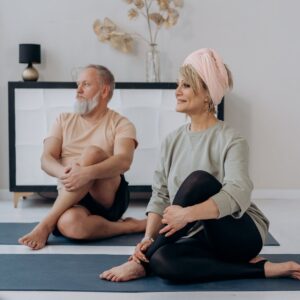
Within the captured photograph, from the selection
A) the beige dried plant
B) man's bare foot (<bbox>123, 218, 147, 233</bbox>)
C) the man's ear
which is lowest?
man's bare foot (<bbox>123, 218, 147, 233</bbox>)

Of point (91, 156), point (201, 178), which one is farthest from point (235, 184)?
point (91, 156)

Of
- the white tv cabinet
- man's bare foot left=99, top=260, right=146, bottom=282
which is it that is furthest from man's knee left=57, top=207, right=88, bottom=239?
the white tv cabinet

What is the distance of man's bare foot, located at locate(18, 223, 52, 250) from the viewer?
3299 mm

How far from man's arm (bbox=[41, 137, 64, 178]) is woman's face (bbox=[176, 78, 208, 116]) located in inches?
40.1

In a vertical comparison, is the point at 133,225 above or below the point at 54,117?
below

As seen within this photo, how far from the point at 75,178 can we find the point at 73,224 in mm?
256

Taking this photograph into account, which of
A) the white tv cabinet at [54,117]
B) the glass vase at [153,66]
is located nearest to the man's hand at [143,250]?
the white tv cabinet at [54,117]

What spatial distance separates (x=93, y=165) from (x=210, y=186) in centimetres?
105

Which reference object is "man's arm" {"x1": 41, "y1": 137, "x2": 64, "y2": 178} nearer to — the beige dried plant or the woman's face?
the woman's face

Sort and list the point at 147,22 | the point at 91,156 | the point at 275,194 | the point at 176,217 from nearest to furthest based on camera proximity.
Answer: the point at 176,217, the point at 91,156, the point at 147,22, the point at 275,194

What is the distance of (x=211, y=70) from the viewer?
266 centimetres

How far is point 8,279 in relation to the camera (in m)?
2.75

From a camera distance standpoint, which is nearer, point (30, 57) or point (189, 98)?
point (189, 98)

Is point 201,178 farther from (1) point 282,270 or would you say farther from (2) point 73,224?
(2) point 73,224
